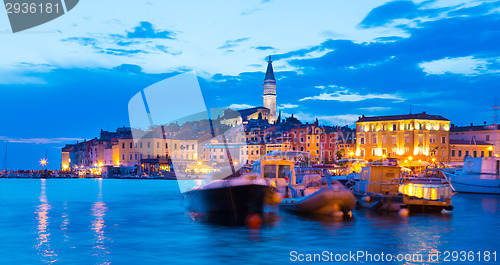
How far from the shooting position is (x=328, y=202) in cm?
2408

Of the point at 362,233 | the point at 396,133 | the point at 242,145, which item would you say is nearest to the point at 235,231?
the point at 362,233

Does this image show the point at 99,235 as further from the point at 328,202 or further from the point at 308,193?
the point at 308,193

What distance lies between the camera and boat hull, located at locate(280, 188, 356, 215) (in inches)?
941

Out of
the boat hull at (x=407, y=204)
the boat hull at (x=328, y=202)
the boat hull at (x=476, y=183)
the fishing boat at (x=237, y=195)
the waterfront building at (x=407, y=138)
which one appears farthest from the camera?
the waterfront building at (x=407, y=138)

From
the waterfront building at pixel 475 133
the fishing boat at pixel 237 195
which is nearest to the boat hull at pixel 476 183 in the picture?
the fishing boat at pixel 237 195

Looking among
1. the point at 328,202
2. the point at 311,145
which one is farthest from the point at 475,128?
the point at 328,202

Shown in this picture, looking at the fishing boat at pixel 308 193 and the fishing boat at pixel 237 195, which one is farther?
the fishing boat at pixel 308 193

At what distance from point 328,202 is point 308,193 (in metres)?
3.55

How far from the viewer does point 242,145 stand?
11394cm

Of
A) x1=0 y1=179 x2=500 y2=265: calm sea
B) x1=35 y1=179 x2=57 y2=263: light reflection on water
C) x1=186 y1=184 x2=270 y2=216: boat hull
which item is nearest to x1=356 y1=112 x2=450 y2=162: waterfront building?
x1=0 y1=179 x2=500 y2=265: calm sea

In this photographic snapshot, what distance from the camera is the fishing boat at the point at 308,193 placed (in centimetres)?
2398

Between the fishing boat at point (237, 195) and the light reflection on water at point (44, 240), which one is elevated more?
the fishing boat at point (237, 195)

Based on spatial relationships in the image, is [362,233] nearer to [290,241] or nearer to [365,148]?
[290,241]

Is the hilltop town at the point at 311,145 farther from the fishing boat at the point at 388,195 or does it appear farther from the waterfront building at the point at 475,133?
the fishing boat at the point at 388,195
